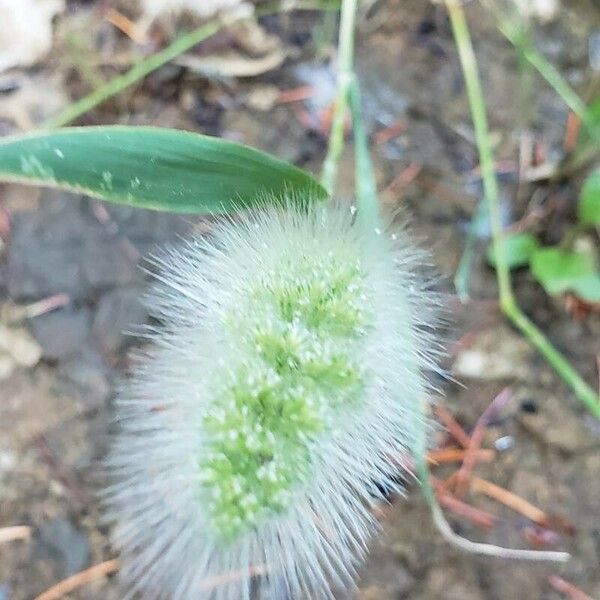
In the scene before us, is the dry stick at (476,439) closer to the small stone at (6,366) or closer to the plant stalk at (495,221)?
the plant stalk at (495,221)

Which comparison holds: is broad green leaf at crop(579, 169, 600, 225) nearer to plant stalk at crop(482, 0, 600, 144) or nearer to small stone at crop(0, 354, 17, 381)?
plant stalk at crop(482, 0, 600, 144)

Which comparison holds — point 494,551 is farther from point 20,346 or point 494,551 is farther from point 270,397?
point 20,346

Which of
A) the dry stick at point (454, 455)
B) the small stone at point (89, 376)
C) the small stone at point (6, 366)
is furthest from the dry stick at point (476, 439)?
the small stone at point (6, 366)

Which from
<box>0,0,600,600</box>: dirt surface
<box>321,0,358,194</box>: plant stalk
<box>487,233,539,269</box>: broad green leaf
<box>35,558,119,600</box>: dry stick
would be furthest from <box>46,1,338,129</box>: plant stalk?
<box>35,558,119,600</box>: dry stick

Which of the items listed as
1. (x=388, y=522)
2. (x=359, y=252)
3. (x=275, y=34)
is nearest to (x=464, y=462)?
(x=388, y=522)

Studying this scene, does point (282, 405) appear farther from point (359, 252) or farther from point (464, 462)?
point (464, 462)

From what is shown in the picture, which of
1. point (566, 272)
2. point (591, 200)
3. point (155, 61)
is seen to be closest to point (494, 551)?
point (566, 272)
